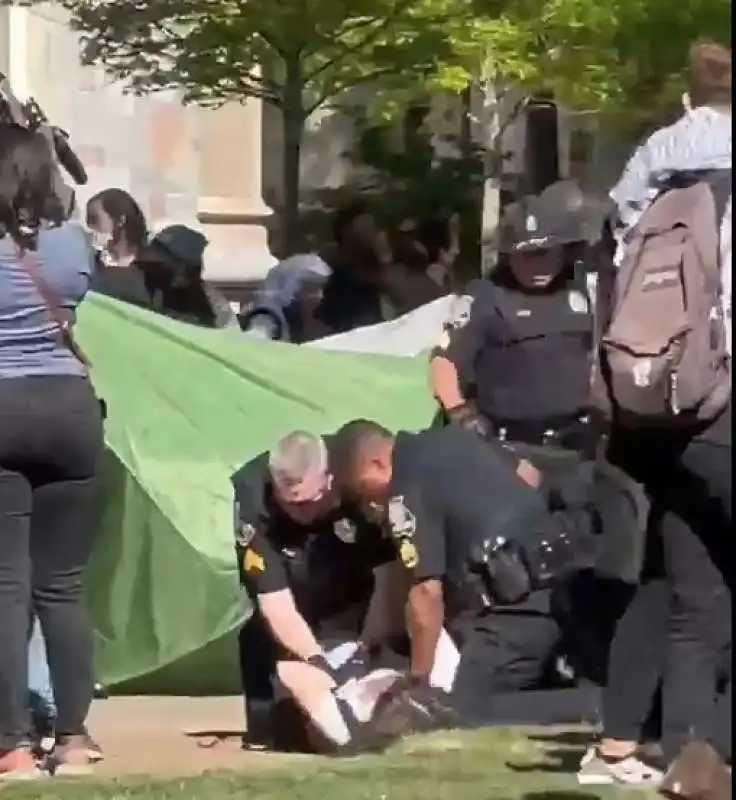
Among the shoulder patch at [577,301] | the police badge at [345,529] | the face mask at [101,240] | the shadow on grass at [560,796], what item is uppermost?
the face mask at [101,240]

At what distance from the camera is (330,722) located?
610 centimetres

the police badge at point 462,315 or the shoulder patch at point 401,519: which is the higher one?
the police badge at point 462,315

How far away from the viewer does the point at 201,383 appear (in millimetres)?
7664

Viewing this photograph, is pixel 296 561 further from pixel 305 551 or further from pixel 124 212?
pixel 124 212

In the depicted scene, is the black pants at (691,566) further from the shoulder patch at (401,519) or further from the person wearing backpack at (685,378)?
the shoulder patch at (401,519)

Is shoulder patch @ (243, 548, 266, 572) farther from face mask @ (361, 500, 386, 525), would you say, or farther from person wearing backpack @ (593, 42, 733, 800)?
person wearing backpack @ (593, 42, 733, 800)

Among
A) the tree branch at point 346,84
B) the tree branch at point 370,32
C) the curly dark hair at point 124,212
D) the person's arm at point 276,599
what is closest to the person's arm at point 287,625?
the person's arm at point 276,599

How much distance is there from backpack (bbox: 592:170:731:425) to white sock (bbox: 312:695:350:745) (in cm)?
138

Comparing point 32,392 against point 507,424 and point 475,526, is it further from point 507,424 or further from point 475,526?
point 507,424

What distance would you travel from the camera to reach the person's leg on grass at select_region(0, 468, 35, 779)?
5586 mm

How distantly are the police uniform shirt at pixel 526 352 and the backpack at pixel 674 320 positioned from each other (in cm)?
182

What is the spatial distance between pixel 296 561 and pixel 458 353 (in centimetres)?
108

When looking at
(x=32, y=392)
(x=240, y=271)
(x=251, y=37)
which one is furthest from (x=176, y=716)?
(x=240, y=271)

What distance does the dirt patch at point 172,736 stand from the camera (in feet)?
19.9
